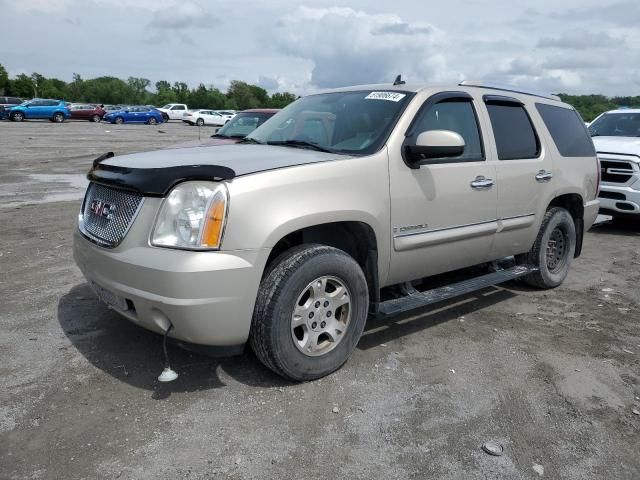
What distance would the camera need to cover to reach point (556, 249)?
19.0 ft

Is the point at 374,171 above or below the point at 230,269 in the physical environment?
above

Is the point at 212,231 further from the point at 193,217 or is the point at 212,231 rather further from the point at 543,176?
the point at 543,176

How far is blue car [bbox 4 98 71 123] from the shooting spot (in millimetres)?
37812

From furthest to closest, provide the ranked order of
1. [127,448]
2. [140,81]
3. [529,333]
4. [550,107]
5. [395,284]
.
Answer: [140,81], [550,107], [529,333], [395,284], [127,448]

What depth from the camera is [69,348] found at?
157 inches

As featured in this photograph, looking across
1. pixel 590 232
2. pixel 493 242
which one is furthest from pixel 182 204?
pixel 590 232

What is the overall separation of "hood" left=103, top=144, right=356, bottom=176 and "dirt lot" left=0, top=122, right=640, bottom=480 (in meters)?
1.29

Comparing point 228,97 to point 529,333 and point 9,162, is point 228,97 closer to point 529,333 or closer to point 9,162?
point 9,162

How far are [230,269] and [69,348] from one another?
165 cm

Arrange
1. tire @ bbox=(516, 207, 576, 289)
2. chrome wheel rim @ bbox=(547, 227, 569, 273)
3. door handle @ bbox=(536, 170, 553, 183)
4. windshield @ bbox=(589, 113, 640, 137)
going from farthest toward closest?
windshield @ bbox=(589, 113, 640, 137) → chrome wheel rim @ bbox=(547, 227, 569, 273) → tire @ bbox=(516, 207, 576, 289) → door handle @ bbox=(536, 170, 553, 183)

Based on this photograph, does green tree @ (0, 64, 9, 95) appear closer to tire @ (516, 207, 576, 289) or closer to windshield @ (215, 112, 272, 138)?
windshield @ (215, 112, 272, 138)

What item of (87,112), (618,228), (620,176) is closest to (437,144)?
(620,176)

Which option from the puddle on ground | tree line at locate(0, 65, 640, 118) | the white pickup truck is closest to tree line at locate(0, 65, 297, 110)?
tree line at locate(0, 65, 640, 118)

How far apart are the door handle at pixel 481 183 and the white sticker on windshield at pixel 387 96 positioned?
84 cm
